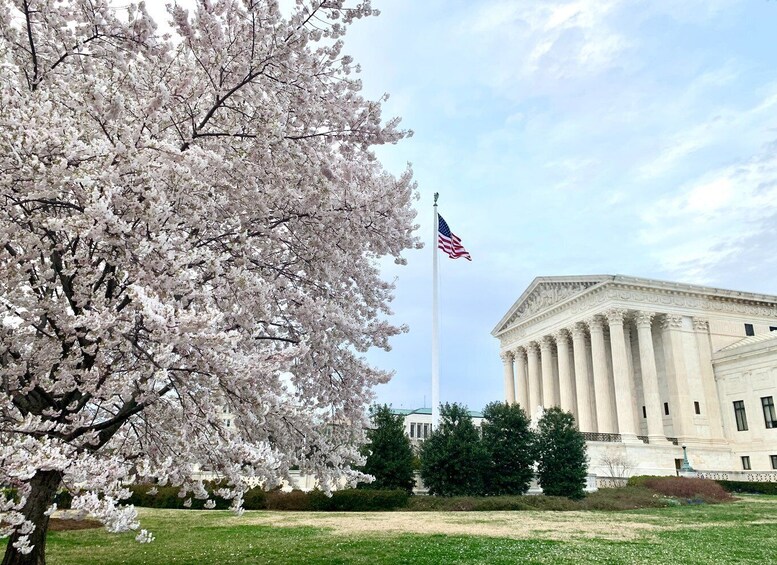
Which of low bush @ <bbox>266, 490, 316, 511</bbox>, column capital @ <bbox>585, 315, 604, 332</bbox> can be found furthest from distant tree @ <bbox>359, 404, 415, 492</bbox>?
column capital @ <bbox>585, 315, 604, 332</bbox>

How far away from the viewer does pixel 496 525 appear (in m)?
20.1

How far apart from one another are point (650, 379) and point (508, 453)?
87.7 ft

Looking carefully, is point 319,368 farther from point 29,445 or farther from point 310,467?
point 29,445

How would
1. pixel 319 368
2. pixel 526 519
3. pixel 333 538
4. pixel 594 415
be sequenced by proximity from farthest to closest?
pixel 594 415 → pixel 526 519 → pixel 333 538 → pixel 319 368

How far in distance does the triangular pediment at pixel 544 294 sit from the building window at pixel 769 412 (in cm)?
1751

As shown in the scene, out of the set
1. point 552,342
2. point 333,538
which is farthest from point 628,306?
point 333,538

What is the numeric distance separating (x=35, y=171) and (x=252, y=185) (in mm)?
3340

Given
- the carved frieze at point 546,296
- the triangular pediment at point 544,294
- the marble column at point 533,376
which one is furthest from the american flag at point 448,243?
the marble column at point 533,376

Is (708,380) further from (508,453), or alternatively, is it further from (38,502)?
(38,502)

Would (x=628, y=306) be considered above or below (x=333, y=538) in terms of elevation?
above

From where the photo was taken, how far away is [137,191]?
7438 millimetres

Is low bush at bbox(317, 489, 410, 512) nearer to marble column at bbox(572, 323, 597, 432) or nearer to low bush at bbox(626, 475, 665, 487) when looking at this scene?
low bush at bbox(626, 475, 665, 487)

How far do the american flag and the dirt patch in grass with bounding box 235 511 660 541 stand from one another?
18194 millimetres

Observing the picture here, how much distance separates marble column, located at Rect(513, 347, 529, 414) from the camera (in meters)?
71.9
